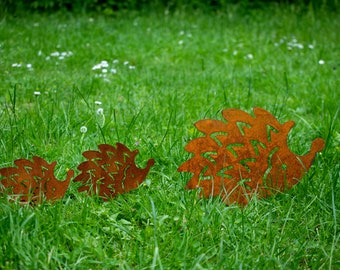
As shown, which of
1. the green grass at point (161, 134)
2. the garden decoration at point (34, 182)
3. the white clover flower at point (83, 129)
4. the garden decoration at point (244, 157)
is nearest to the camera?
the green grass at point (161, 134)

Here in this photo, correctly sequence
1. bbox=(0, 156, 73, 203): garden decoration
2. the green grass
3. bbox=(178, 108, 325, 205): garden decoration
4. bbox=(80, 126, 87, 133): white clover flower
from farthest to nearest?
1. bbox=(80, 126, 87, 133): white clover flower
2. bbox=(178, 108, 325, 205): garden decoration
3. bbox=(0, 156, 73, 203): garden decoration
4. the green grass

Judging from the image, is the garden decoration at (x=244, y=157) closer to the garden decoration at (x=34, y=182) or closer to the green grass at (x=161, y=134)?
the green grass at (x=161, y=134)

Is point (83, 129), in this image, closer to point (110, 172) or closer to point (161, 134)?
point (161, 134)

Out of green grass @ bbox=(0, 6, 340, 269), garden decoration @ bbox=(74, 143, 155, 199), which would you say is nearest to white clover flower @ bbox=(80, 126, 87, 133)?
green grass @ bbox=(0, 6, 340, 269)

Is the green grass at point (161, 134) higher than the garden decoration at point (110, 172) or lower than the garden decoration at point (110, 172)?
lower

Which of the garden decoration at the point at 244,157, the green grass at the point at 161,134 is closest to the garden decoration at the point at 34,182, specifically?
the green grass at the point at 161,134

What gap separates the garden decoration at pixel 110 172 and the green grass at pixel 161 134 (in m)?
0.06

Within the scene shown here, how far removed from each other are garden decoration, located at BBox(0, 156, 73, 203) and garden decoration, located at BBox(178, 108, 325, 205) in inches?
22.3

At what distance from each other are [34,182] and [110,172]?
0.34 metres

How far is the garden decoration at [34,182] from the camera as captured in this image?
2.16m

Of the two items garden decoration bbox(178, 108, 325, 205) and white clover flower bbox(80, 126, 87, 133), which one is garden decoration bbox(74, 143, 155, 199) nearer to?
garden decoration bbox(178, 108, 325, 205)

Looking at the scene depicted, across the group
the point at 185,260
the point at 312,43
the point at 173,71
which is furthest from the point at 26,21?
the point at 185,260

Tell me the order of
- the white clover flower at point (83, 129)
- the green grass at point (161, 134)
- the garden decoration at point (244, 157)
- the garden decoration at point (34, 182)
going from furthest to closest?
Result: the white clover flower at point (83, 129)
the garden decoration at point (244, 157)
the garden decoration at point (34, 182)
the green grass at point (161, 134)

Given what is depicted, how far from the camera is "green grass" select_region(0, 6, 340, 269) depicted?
192 centimetres
